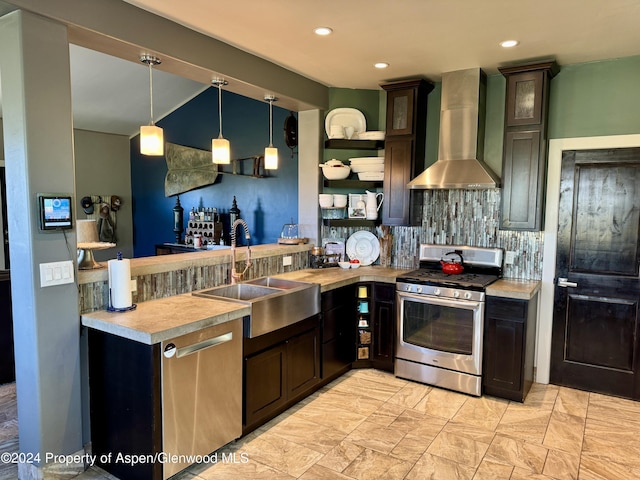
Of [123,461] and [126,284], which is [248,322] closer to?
[126,284]

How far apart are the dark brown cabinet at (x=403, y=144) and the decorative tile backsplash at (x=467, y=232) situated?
22 cm

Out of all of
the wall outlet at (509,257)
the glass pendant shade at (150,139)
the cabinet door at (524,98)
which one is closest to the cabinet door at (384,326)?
the wall outlet at (509,257)

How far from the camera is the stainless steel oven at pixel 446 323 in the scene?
3508 millimetres

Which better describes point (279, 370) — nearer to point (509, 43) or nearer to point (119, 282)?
point (119, 282)

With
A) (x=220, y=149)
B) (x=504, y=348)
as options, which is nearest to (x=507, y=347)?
(x=504, y=348)

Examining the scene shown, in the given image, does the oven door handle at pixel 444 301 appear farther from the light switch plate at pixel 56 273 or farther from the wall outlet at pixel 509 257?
the light switch plate at pixel 56 273

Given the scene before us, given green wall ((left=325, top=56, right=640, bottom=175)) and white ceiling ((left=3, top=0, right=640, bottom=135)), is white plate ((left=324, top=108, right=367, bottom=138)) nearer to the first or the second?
white ceiling ((left=3, top=0, right=640, bottom=135))

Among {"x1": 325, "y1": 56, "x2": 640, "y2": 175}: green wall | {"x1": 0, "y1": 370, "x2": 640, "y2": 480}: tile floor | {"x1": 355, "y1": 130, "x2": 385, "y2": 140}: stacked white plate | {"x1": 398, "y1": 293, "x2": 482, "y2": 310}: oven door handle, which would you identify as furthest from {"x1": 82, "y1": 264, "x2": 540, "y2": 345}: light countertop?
{"x1": 355, "y1": 130, "x2": 385, "y2": 140}: stacked white plate

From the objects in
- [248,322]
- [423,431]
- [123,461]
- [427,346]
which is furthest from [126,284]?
[427,346]

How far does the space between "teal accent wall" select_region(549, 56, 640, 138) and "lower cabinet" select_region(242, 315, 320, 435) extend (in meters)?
2.59

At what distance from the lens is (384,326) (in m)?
3.96

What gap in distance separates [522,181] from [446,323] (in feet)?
4.29

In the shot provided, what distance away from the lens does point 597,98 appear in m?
3.52

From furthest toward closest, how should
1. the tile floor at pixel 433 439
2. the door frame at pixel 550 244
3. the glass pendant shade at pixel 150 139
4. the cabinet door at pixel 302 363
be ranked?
1. the door frame at pixel 550 244
2. the cabinet door at pixel 302 363
3. the glass pendant shade at pixel 150 139
4. the tile floor at pixel 433 439
